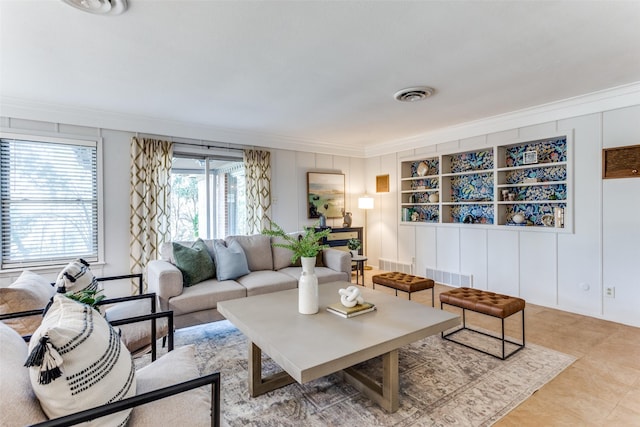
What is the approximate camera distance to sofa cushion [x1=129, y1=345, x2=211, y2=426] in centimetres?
117

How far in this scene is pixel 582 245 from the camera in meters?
3.58

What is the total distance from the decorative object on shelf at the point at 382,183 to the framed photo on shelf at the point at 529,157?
7.47 feet

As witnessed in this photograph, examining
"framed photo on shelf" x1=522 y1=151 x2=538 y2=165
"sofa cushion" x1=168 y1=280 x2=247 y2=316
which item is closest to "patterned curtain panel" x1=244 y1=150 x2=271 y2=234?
"sofa cushion" x1=168 y1=280 x2=247 y2=316

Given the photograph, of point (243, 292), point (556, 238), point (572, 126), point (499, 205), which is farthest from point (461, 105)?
point (243, 292)

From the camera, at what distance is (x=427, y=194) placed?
5.61 metres

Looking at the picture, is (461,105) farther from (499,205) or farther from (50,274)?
(50,274)

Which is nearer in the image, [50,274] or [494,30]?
[494,30]

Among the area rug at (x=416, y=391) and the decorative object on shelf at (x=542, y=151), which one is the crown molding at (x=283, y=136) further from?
the area rug at (x=416, y=391)

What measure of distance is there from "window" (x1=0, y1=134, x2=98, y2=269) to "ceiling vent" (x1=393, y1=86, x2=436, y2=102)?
3.70 m

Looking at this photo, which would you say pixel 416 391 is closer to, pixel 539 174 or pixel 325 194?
pixel 539 174

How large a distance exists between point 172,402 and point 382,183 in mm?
5336

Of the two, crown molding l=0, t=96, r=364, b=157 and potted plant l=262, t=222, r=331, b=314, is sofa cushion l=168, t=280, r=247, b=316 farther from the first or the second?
crown molding l=0, t=96, r=364, b=157

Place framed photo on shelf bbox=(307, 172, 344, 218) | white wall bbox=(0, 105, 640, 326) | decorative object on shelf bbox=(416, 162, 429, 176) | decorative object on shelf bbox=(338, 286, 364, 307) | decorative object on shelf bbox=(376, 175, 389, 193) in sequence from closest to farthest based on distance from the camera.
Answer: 1. decorative object on shelf bbox=(338, 286, 364, 307)
2. white wall bbox=(0, 105, 640, 326)
3. decorative object on shelf bbox=(416, 162, 429, 176)
4. framed photo on shelf bbox=(307, 172, 344, 218)
5. decorative object on shelf bbox=(376, 175, 389, 193)

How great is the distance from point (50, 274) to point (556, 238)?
6.00m
